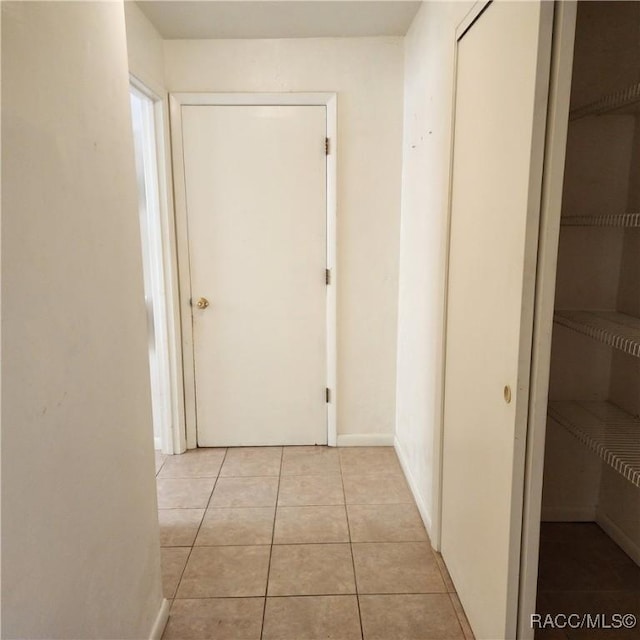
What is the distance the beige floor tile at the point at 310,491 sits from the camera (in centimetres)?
246

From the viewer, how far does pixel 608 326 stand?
1560 mm

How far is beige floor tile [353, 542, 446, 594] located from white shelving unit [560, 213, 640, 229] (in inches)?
56.6

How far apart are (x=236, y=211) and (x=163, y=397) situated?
121cm

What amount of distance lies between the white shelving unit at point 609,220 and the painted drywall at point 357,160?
1.38 meters

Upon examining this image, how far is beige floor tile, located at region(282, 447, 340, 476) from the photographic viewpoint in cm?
278

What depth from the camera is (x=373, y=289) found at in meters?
2.95

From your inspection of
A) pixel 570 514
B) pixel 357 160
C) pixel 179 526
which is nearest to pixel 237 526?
pixel 179 526

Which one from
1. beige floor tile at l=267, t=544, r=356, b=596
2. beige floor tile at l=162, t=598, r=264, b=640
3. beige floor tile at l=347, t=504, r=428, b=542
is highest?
beige floor tile at l=347, t=504, r=428, b=542

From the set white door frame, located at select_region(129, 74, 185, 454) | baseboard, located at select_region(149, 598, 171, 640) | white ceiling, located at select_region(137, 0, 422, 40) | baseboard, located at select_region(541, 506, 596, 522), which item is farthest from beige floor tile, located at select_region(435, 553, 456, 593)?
white ceiling, located at select_region(137, 0, 422, 40)

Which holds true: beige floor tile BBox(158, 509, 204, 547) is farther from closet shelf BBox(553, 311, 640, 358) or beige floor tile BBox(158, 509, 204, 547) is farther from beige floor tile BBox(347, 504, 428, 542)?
closet shelf BBox(553, 311, 640, 358)

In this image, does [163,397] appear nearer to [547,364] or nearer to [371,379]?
[371,379]

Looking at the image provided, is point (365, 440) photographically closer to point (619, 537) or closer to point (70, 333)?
point (619, 537)

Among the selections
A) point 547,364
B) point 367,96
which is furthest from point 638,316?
point 367,96

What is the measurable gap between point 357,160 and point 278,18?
83 cm
